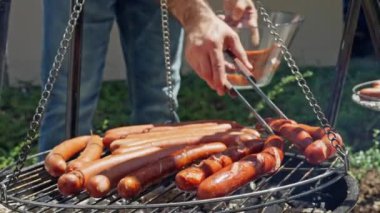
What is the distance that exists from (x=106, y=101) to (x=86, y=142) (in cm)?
292

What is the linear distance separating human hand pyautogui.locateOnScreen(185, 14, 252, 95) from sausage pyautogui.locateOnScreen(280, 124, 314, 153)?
0.23m

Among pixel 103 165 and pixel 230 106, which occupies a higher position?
pixel 103 165

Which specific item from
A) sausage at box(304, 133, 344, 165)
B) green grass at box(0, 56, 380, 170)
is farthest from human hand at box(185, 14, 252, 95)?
green grass at box(0, 56, 380, 170)

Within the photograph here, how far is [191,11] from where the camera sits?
8.19ft

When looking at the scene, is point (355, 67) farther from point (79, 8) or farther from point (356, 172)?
point (79, 8)

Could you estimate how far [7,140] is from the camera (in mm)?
4660

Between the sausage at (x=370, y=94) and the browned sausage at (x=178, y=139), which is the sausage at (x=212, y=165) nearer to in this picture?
the browned sausage at (x=178, y=139)

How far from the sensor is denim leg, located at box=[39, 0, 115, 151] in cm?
309

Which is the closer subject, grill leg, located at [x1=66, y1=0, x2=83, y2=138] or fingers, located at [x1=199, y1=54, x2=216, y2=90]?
fingers, located at [x1=199, y1=54, x2=216, y2=90]

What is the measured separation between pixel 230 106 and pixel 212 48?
9.04ft

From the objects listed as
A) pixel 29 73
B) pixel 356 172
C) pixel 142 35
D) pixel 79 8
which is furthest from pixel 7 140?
pixel 79 8

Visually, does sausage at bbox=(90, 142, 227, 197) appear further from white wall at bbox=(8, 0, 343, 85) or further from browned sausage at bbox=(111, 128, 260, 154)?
white wall at bbox=(8, 0, 343, 85)

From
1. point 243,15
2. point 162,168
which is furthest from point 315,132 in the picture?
point 243,15

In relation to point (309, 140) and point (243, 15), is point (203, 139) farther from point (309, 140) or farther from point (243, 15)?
point (243, 15)
